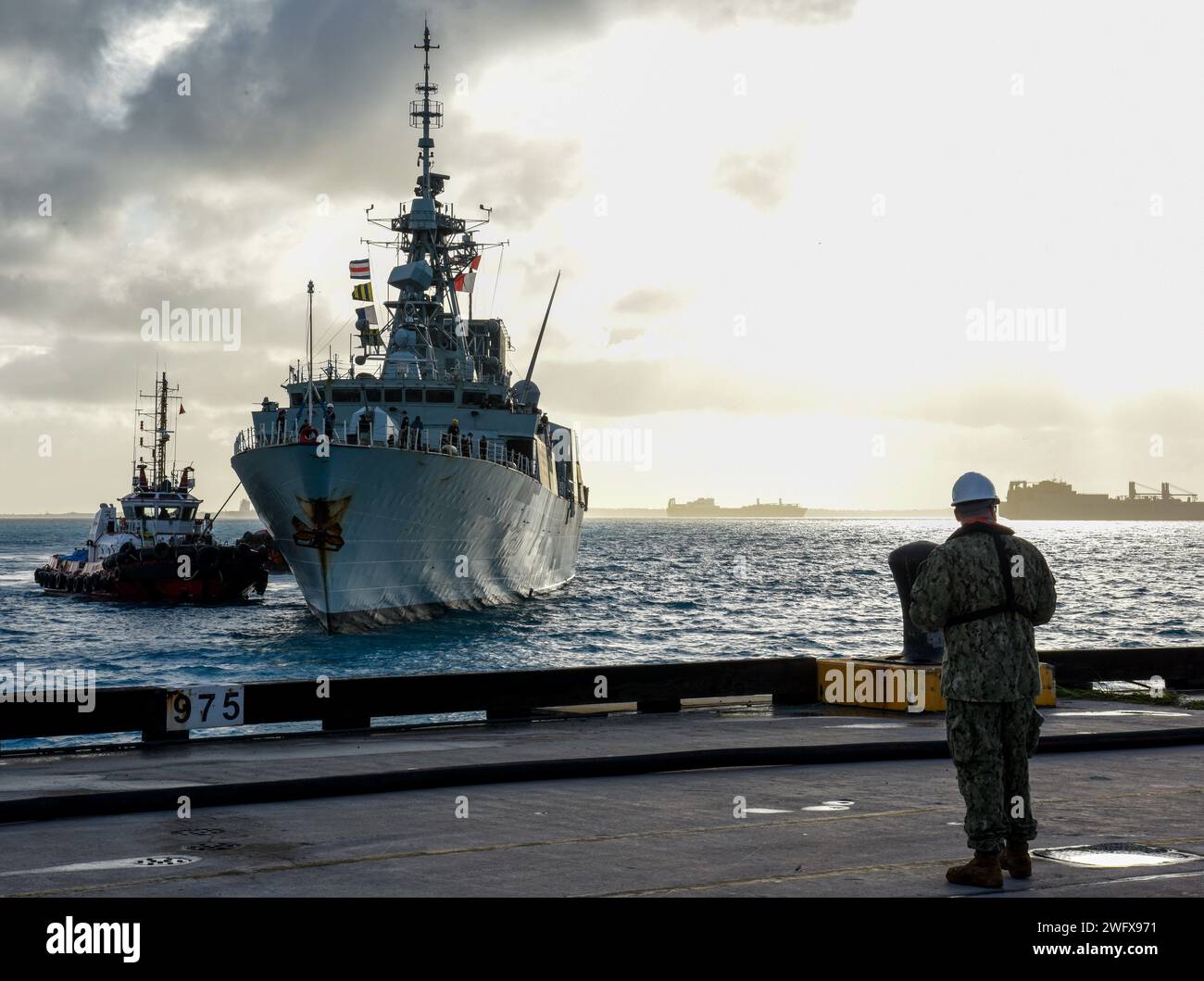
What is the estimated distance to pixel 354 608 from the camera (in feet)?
118

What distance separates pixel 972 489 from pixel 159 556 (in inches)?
2348

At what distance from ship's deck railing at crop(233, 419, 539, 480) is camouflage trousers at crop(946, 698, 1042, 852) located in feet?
95.1

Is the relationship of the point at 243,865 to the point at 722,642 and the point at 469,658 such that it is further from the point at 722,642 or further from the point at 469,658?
the point at 722,642

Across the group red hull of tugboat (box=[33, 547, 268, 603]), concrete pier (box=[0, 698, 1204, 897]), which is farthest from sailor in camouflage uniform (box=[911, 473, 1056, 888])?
red hull of tugboat (box=[33, 547, 268, 603])

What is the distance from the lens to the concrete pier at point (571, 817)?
6648 mm

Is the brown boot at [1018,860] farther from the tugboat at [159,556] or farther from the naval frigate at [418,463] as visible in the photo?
the tugboat at [159,556]

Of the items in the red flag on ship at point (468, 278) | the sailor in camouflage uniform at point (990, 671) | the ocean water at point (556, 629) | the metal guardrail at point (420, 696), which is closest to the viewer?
the sailor in camouflage uniform at point (990, 671)

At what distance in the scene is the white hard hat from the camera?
22.1 ft

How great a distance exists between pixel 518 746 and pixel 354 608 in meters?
24.8

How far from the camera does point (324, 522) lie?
34.8 meters

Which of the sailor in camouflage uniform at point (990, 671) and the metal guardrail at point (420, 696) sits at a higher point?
the sailor in camouflage uniform at point (990, 671)

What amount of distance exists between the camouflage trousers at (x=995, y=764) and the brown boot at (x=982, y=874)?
58 mm

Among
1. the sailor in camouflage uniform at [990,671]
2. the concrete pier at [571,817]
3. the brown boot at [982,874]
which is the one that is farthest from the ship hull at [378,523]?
the brown boot at [982,874]
